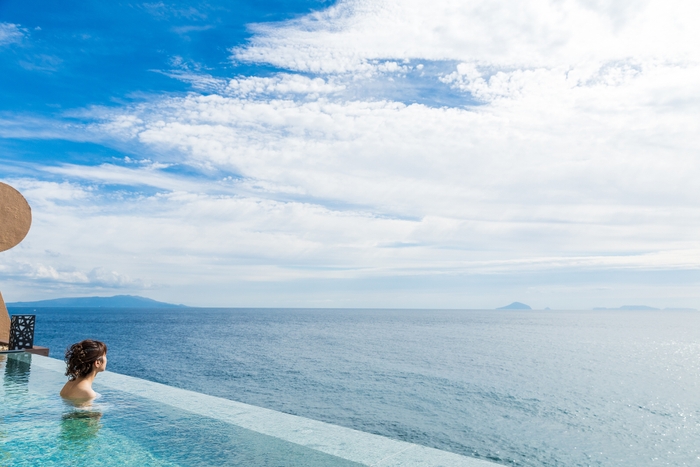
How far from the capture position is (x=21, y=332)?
536 inches

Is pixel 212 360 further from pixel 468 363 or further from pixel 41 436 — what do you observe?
pixel 41 436

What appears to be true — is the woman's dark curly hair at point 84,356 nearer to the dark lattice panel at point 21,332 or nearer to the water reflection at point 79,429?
the water reflection at point 79,429

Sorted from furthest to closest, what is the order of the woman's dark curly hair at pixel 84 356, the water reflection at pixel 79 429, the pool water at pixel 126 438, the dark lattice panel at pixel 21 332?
the dark lattice panel at pixel 21 332
the woman's dark curly hair at pixel 84 356
the water reflection at pixel 79 429
the pool water at pixel 126 438

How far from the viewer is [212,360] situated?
49781 millimetres

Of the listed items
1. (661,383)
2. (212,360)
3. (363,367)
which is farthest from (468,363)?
(212,360)

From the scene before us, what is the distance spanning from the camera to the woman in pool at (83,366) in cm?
698

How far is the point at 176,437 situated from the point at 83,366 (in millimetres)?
2419

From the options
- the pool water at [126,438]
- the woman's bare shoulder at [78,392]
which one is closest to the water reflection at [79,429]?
the pool water at [126,438]

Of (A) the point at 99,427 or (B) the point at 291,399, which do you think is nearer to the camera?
(A) the point at 99,427

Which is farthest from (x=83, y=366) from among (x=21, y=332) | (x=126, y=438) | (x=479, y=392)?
(x=479, y=392)

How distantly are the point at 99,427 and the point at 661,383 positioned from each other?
4664 centimetres

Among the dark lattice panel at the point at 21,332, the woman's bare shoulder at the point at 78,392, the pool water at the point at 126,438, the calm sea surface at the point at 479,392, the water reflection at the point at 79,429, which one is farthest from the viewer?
the calm sea surface at the point at 479,392

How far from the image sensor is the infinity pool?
192 inches

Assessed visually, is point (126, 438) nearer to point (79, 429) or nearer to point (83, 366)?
point (79, 429)
